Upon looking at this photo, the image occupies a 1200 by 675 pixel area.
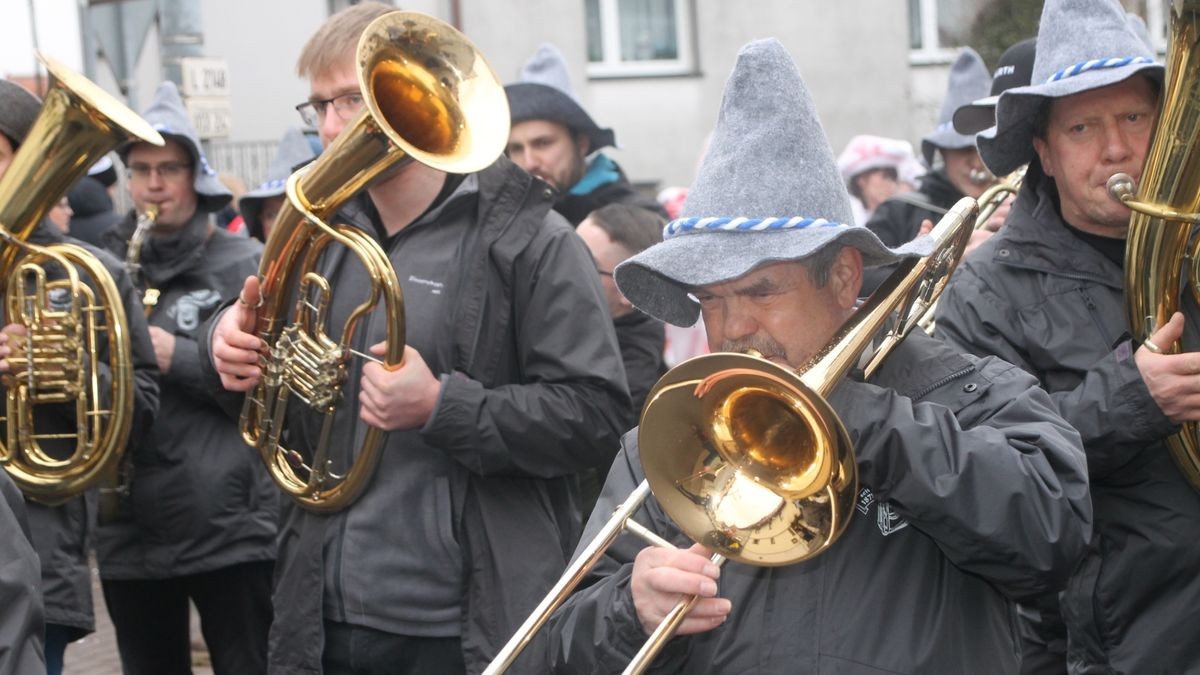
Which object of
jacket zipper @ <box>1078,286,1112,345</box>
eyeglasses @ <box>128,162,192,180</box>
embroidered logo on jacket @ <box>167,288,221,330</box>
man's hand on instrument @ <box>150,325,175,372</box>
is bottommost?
man's hand on instrument @ <box>150,325,175,372</box>

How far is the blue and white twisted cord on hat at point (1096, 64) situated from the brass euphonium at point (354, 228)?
125 cm

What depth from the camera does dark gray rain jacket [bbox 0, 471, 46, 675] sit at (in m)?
2.54

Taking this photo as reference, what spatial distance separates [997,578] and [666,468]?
0.52 meters

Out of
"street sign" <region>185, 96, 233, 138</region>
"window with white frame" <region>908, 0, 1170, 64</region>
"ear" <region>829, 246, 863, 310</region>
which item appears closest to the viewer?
"ear" <region>829, 246, 863, 310</region>

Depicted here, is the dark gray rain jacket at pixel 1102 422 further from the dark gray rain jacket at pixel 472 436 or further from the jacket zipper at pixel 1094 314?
the dark gray rain jacket at pixel 472 436

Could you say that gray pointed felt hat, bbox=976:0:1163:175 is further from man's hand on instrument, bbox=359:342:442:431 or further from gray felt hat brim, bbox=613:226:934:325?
man's hand on instrument, bbox=359:342:442:431

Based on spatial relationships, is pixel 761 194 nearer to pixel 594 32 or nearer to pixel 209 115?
pixel 209 115

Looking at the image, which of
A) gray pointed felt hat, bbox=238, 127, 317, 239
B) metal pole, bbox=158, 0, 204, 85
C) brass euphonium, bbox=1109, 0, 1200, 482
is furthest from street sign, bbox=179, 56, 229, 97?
brass euphonium, bbox=1109, 0, 1200, 482

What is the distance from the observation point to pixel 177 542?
5152 mm

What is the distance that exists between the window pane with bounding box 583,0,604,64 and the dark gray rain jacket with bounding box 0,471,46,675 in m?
14.9

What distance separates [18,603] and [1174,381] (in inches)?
85.4

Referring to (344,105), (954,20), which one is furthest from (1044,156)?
(954,20)

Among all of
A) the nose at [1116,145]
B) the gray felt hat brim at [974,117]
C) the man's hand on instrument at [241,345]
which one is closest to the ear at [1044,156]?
the nose at [1116,145]

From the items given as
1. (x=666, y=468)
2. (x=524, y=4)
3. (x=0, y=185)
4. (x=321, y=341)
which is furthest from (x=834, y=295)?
(x=524, y=4)
